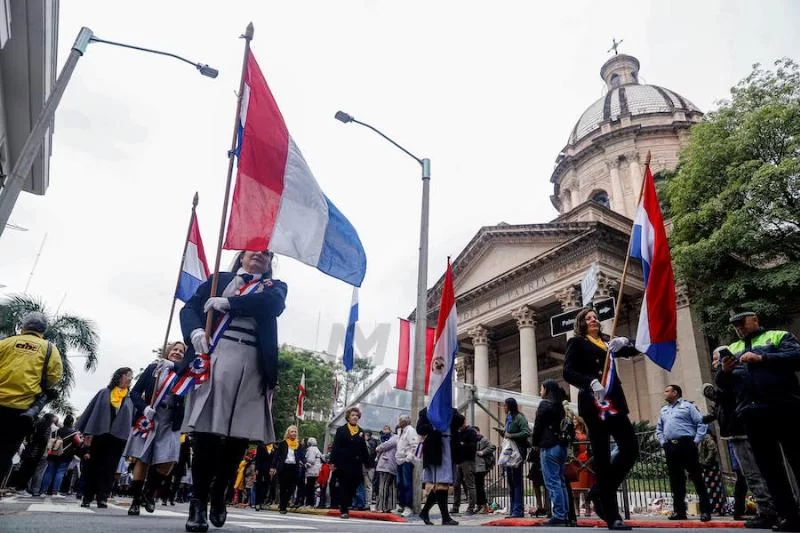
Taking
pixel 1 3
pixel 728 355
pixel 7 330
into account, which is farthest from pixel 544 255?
pixel 7 330

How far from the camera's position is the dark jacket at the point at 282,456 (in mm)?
11203

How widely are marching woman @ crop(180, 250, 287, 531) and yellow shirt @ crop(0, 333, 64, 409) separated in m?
2.30

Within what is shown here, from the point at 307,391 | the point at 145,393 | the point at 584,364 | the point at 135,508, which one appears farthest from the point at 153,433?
the point at 307,391

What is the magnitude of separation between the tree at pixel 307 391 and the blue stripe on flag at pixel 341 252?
122 feet

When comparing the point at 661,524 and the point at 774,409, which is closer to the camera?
the point at 774,409

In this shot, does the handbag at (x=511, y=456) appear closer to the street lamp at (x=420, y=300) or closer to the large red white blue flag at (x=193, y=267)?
the street lamp at (x=420, y=300)

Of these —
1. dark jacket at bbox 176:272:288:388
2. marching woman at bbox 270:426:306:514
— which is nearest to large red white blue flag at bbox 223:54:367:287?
dark jacket at bbox 176:272:288:388

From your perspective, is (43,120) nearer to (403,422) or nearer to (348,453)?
(348,453)

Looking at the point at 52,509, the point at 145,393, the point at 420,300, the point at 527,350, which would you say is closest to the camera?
the point at 52,509

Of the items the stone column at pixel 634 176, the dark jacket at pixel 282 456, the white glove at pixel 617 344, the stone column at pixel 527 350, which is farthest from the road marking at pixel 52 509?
the stone column at pixel 634 176

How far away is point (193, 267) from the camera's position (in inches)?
390

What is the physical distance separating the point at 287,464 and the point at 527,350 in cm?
1503

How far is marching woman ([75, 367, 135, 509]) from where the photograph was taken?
22.1ft

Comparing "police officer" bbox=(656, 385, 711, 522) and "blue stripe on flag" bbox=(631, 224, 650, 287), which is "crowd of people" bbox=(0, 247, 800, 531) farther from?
"blue stripe on flag" bbox=(631, 224, 650, 287)
